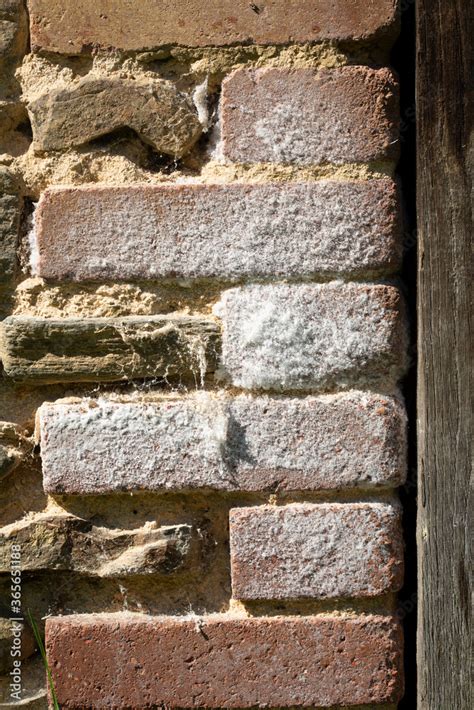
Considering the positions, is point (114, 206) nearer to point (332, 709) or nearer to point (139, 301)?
point (139, 301)

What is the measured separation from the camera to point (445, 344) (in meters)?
1.17

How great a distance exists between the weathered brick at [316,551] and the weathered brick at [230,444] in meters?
0.04

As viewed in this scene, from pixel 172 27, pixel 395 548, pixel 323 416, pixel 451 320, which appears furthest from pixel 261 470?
pixel 172 27

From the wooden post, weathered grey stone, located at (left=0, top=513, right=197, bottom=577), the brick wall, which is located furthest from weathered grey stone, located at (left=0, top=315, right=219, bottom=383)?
the wooden post

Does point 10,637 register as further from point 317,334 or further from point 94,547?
point 317,334

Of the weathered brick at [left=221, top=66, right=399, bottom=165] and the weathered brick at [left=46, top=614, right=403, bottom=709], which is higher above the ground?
the weathered brick at [left=221, top=66, right=399, bottom=165]

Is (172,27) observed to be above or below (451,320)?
above

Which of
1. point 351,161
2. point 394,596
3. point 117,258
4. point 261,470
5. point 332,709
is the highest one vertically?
point 351,161

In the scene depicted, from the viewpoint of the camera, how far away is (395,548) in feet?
3.76

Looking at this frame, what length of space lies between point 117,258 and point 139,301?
0.07m

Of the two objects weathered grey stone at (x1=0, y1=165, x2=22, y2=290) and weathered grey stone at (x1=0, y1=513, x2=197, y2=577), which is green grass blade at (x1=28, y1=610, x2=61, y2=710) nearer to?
weathered grey stone at (x1=0, y1=513, x2=197, y2=577)

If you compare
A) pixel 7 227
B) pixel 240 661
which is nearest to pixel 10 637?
pixel 240 661

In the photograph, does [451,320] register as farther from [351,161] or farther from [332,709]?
[332,709]

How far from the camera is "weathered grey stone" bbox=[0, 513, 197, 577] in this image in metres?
1.17
